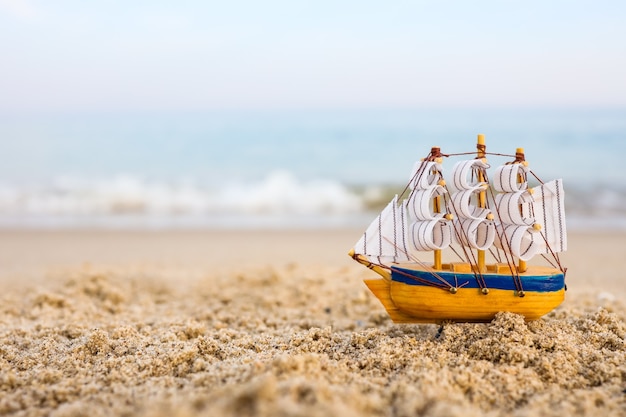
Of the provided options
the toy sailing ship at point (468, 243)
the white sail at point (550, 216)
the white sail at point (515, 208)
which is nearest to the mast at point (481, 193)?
the toy sailing ship at point (468, 243)

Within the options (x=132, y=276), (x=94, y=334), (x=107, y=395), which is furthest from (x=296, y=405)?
(x=132, y=276)

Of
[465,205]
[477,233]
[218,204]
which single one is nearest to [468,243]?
[477,233]

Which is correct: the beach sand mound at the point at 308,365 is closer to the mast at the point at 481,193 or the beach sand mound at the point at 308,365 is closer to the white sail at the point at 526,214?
the mast at the point at 481,193

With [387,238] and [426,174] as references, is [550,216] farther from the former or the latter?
[387,238]

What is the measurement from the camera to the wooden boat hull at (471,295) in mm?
3252

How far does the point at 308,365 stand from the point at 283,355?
0.89 ft

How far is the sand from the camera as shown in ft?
7.79

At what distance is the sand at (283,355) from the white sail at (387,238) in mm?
490

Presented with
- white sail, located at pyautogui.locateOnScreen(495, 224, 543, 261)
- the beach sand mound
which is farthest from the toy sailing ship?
the beach sand mound

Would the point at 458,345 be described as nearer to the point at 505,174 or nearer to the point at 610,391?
the point at 610,391

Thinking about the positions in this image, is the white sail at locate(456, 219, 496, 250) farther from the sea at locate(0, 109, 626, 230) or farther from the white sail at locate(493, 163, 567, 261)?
the sea at locate(0, 109, 626, 230)

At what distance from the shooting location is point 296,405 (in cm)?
209

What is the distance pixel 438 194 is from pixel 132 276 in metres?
3.96

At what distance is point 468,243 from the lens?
3.44 meters
